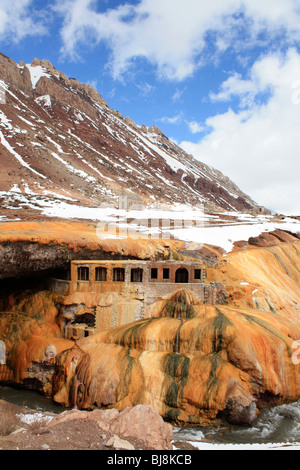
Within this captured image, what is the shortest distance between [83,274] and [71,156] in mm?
80544

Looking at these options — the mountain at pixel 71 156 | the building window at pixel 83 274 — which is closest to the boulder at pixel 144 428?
the building window at pixel 83 274

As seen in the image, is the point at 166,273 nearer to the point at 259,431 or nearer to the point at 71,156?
the point at 259,431

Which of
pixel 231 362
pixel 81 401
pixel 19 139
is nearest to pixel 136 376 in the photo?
pixel 81 401

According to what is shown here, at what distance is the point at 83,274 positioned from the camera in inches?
897

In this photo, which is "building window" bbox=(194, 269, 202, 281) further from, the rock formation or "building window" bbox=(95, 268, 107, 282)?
"building window" bbox=(95, 268, 107, 282)

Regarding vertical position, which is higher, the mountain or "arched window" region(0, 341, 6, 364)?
the mountain

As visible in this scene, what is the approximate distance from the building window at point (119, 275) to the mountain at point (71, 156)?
22.5 metres

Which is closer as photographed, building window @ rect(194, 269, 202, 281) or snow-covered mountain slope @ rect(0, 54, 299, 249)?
building window @ rect(194, 269, 202, 281)

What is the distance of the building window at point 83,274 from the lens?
892 inches

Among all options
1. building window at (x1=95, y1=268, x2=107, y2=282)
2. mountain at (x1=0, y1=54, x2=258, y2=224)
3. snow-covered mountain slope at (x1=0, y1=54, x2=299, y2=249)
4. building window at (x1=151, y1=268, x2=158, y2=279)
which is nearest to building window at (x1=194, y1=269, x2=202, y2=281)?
building window at (x1=151, y1=268, x2=158, y2=279)

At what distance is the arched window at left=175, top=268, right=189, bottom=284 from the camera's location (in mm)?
24978

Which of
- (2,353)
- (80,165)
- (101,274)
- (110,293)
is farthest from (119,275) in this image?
(80,165)

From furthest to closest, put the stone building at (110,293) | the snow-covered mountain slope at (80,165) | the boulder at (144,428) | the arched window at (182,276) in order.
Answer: the snow-covered mountain slope at (80,165) → the arched window at (182,276) → the stone building at (110,293) → the boulder at (144,428)

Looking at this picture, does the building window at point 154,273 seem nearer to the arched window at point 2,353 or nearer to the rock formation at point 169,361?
the rock formation at point 169,361
